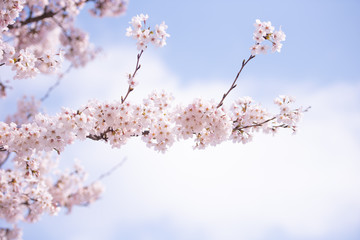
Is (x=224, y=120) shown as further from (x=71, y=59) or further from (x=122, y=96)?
(x=71, y=59)

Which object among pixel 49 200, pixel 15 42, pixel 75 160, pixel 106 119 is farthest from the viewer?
pixel 75 160

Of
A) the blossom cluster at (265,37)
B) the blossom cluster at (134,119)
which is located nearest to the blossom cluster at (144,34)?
the blossom cluster at (134,119)

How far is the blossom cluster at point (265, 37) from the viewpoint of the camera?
4891 millimetres

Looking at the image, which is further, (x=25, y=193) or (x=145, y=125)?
(x=25, y=193)

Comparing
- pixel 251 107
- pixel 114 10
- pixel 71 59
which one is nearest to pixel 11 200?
pixel 251 107

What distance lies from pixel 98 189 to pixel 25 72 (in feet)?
38.7

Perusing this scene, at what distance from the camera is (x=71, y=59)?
13.4m

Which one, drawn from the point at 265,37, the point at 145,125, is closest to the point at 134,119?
the point at 145,125

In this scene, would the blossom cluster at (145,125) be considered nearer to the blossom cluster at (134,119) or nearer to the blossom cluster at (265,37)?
the blossom cluster at (134,119)

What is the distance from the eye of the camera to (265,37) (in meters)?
4.99

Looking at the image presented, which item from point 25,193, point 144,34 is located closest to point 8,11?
point 144,34

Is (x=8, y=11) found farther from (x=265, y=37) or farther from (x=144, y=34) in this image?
(x=265, y=37)

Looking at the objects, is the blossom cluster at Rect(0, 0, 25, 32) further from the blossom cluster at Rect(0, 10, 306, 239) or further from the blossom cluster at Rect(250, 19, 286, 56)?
the blossom cluster at Rect(250, 19, 286, 56)

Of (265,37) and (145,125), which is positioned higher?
(265,37)
